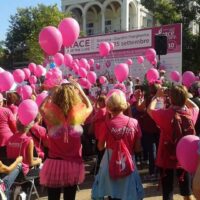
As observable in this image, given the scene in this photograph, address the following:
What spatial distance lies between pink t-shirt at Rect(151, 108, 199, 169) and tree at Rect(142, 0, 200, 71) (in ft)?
85.9

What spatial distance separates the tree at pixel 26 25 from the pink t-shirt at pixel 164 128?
32990 mm

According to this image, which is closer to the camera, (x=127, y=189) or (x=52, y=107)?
(x=52, y=107)

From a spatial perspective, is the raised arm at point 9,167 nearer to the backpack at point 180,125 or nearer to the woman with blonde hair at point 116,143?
the woman with blonde hair at point 116,143

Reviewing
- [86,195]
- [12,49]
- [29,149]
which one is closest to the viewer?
[29,149]

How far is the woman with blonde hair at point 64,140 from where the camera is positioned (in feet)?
14.1

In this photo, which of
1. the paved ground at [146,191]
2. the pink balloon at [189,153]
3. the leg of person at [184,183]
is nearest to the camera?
the pink balloon at [189,153]

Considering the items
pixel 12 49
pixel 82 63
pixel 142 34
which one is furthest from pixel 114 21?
pixel 82 63

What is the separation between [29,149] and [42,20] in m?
35.5

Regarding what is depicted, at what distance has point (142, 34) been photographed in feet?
67.8

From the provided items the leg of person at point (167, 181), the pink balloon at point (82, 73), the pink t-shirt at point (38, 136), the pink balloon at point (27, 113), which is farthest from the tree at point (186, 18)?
the pink balloon at point (27, 113)

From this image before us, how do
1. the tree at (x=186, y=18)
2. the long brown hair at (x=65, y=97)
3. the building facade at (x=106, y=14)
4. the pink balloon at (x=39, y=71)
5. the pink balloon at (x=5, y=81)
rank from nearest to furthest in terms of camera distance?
the long brown hair at (x=65, y=97)
the pink balloon at (x=5, y=81)
the pink balloon at (x=39, y=71)
the tree at (x=186, y=18)
the building facade at (x=106, y=14)

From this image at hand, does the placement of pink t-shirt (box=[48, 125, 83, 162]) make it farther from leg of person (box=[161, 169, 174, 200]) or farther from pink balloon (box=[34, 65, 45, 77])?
pink balloon (box=[34, 65, 45, 77])

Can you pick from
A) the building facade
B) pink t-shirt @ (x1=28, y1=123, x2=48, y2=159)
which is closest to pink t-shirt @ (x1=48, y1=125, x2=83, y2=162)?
pink t-shirt @ (x1=28, y1=123, x2=48, y2=159)

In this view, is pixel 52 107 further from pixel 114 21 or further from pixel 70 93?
pixel 114 21
